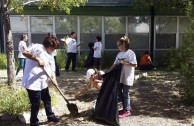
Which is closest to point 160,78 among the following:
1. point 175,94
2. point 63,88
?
point 175,94

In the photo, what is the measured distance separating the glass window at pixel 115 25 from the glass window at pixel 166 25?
6.20ft

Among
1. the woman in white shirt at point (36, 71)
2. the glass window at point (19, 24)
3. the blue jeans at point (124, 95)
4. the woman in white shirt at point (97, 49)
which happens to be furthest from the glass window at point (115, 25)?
the woman in white shirt at point (36, 71)

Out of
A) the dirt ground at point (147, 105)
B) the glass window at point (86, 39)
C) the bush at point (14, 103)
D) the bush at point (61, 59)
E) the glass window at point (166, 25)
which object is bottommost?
the dirt ground at point (147, 105)

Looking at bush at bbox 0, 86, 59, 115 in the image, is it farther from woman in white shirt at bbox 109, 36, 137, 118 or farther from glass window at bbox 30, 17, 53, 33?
glass window at bbox 30, 17, 53, 33

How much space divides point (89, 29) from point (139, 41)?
108 inches

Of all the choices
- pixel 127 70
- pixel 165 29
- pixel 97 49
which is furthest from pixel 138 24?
pixel 127 70

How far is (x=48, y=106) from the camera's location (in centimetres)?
636

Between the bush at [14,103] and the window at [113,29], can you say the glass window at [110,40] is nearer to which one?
the window at [113,29]

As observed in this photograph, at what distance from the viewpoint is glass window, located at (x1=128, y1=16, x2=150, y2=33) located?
17.4 metres

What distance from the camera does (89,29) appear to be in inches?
677

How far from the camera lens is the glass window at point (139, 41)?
17.5 meters

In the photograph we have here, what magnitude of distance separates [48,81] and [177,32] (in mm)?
12655

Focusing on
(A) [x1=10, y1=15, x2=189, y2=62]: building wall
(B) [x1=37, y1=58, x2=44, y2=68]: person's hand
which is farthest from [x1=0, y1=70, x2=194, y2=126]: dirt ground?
(A) [x1=10, y1=15, x2=189, y2=62]: building wall

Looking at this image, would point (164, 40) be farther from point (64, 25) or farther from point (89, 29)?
point (64, 25)
